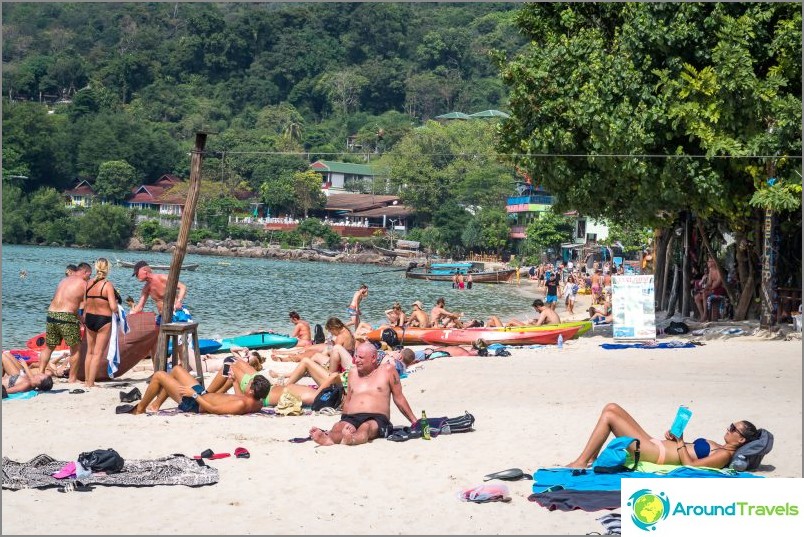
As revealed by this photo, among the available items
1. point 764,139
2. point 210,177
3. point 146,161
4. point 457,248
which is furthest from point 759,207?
point 146,161

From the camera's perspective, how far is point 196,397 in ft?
39.9

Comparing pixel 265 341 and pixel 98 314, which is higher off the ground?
pixel 98 314

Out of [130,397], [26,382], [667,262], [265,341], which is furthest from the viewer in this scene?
[667,262]

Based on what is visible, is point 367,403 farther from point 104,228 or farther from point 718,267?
point 104,228

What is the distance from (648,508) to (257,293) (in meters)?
45.5

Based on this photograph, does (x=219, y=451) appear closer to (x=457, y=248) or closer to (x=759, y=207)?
(x=759, y=207)

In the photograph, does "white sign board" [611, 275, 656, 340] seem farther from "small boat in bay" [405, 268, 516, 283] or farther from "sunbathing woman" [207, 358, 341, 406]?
"small boat in bay" [405, 268, 516, 283]

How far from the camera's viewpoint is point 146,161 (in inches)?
4469

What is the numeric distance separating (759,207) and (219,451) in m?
12.6

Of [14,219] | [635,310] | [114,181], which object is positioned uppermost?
[114,181]

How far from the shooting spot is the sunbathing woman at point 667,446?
30.0 ft

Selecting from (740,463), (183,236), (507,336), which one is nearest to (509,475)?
(740,463)

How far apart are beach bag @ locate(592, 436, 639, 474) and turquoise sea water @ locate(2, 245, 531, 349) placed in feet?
49.2

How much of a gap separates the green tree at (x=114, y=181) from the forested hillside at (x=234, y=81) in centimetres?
327
